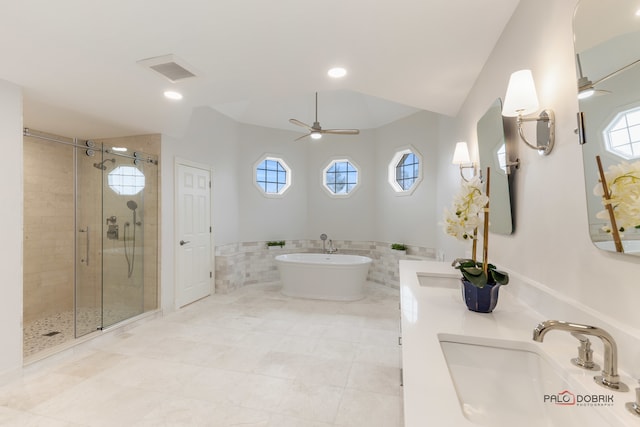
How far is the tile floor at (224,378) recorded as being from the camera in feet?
6.53

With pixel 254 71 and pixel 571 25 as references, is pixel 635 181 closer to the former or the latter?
pixel 571 25

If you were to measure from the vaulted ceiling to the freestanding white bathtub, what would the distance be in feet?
8.75

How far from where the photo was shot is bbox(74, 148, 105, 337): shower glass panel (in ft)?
11.7

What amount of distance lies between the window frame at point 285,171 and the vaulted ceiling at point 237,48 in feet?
8.44

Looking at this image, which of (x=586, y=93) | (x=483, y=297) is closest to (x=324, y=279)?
(x=483, y=297)

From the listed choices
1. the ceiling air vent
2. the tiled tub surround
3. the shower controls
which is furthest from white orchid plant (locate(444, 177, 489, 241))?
the shower controls

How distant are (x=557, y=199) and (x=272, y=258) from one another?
16.7ft

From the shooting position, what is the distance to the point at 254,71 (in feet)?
8.04

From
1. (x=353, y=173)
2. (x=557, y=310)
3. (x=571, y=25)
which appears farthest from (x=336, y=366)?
(x=353, y=173)

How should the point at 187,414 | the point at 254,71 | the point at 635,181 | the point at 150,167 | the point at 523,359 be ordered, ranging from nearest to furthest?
the point at 635,181, the point at 523,359, the point at 187,414, the point at 254,71, the point at 150,167

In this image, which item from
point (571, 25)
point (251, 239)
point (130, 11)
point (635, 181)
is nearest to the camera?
point (635, 181)

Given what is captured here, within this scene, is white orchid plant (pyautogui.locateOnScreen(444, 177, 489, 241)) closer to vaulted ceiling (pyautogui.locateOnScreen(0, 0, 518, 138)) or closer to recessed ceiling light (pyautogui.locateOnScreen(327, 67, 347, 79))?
vaulted ceiling (pyautogui.locateOnScreen(0, 0, 518, 138))

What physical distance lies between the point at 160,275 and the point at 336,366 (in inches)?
106

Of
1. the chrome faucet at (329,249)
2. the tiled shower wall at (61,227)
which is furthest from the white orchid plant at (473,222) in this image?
the chrome faucet at (329,249)
